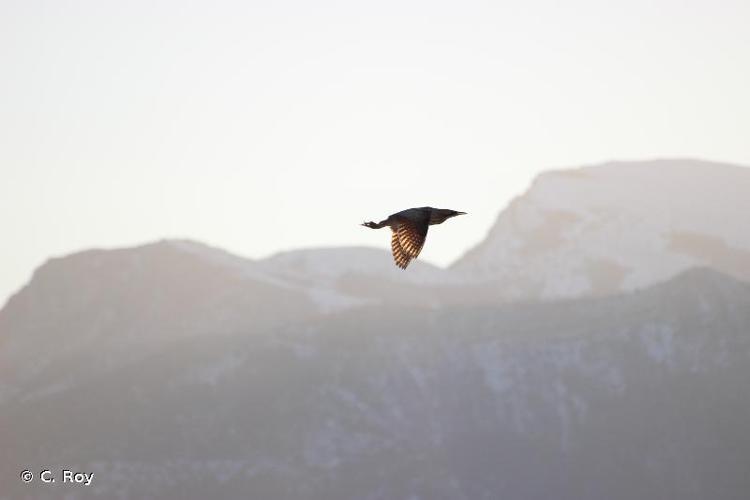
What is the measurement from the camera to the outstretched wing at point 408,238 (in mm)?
27359

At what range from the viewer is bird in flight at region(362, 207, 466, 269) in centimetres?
2703

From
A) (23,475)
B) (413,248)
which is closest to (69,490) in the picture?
(23,475)

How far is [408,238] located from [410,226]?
465 millimetres

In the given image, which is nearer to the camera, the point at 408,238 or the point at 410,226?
the point at 410,226

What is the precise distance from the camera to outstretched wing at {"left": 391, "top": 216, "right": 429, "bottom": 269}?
27359mm

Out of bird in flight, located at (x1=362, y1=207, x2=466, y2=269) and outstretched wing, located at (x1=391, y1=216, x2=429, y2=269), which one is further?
outstretched wing, located at (x1=391, y1=216, x2=429, y2=269)

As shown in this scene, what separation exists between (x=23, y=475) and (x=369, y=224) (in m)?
179

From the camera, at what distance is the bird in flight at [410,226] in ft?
88.7

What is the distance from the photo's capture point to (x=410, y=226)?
90.2 feet

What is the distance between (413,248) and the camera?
2791 cm

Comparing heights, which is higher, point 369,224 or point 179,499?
point 369,224

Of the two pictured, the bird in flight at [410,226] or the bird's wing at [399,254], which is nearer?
the bird in flight at [410,226]

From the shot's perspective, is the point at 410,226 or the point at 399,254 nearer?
the point at 410,226

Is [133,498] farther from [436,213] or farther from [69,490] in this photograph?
[436,213]
